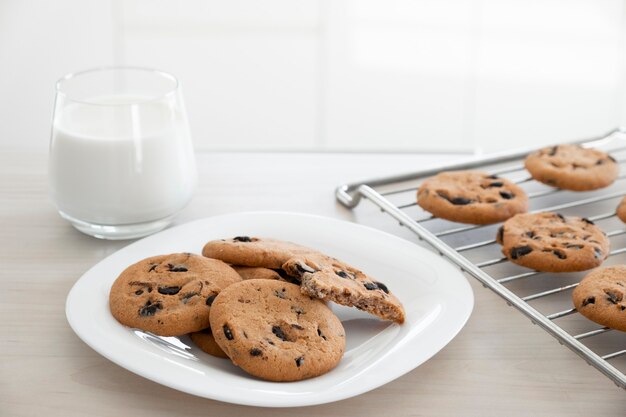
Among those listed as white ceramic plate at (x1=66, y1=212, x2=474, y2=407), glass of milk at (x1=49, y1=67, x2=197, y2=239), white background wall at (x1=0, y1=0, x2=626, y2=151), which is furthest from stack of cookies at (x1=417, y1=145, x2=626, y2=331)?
white background wall at (x1=0, y1=0, x2=626, y2=151)

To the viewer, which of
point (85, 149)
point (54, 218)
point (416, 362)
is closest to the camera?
point (416, 362)

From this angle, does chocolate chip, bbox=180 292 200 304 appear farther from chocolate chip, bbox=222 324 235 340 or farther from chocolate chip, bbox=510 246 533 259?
chocolate chip, bbox=510 246 533 259

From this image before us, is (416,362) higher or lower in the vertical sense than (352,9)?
lower

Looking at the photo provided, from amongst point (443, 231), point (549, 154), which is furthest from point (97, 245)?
point (549, 154)

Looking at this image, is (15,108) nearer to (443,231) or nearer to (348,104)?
(348,104)

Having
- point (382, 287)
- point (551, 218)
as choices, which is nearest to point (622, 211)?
point (551, 218)

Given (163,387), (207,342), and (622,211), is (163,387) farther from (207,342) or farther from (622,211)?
(622,211)

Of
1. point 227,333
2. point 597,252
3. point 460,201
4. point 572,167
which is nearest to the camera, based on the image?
point 227,333
